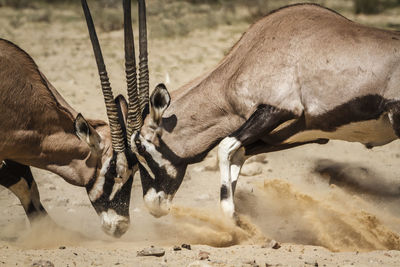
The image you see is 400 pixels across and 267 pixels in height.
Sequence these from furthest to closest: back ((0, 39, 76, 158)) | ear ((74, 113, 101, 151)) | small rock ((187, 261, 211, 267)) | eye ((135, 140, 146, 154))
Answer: eye ((135, 140, 146, 154))
back ((0, 39, 76, 158))
ear ((74, 113, 101, 151))
small rock ((187, 261, 211, 267))

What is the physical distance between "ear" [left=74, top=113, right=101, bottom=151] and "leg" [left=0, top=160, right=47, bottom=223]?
4.21ft

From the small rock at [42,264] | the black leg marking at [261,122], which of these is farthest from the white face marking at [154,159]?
the small rock at [42,264]

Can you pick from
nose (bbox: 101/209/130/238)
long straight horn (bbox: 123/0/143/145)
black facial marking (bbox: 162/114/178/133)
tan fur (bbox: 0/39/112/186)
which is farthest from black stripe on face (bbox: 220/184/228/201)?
tan fur (bbox: 0/39/112/186)

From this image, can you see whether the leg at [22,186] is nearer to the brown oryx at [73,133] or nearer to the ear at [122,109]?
the brown oryx at [73,133]

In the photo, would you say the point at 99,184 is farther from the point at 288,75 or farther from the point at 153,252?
the point at 288,75

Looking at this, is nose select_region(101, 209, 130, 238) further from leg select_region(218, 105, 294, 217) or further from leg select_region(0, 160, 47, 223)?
leg select_region(218, 105, 294, 217)

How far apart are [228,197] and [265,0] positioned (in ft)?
47.9

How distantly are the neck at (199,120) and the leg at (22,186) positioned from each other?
6.29 feet

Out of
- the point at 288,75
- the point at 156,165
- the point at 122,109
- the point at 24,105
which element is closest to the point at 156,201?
the point at 156,165

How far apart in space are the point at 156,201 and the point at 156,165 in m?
0.41

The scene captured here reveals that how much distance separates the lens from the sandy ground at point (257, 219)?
238 inches

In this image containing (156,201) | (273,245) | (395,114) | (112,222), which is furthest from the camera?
(112,222)

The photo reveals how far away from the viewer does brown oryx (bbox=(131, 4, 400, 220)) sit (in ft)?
21.4

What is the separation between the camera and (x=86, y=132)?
7.03m
